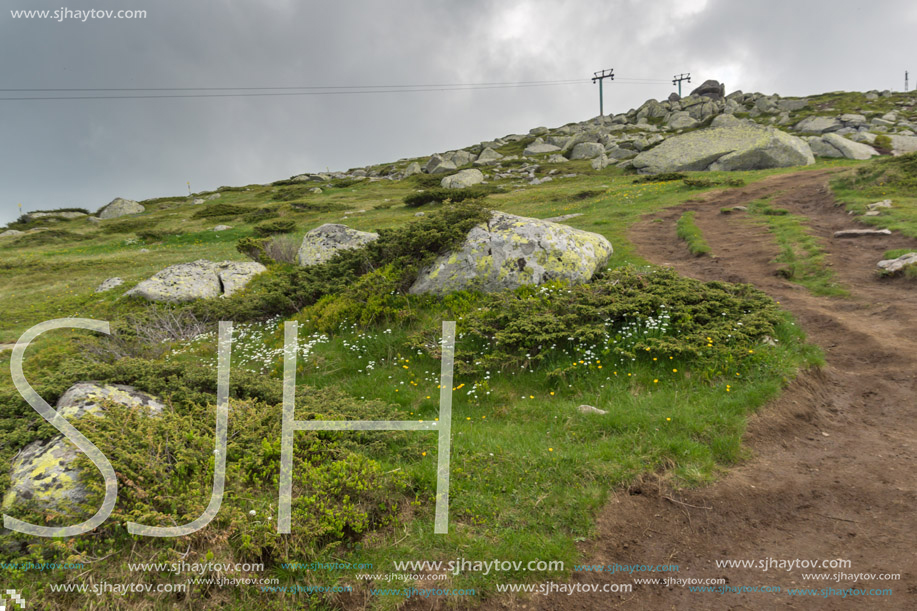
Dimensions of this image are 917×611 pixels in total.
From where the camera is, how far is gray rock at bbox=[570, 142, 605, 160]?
68.3 m

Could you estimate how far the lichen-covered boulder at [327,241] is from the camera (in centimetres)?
1791

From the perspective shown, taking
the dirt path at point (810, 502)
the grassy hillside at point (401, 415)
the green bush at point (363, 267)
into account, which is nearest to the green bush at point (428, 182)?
the green bush at point (363, 267)

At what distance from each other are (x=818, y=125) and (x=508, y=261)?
76492mm

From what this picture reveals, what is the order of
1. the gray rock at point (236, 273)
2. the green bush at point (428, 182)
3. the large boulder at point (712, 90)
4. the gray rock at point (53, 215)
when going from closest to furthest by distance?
the gray rock at point (236, 273) < the green bush at point (428, 182) < the gray rock at point (53, 215) < the large boulder at point (712, 90)

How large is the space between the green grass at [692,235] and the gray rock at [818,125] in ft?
194

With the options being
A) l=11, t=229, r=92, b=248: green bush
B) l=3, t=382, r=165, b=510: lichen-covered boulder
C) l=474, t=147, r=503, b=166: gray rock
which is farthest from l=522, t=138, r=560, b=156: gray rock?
l=3, t=382, r=165, b=510: lichen-covered boulder

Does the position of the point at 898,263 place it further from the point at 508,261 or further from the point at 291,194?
the point at 291,194

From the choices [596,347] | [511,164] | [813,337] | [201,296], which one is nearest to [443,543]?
[596,347]

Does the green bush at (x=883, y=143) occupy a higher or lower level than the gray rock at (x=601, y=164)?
lower

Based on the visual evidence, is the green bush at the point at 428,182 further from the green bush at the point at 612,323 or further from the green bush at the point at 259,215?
the green bush at the point at 612,323

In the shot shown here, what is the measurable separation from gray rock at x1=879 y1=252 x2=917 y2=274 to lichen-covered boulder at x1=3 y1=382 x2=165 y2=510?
17021mm

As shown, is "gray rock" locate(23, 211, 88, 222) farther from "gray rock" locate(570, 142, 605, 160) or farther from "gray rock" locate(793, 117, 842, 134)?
"gray rock" locate(793, 117, 842, 134)

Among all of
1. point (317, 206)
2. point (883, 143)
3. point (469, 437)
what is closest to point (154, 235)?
point (317, 206)

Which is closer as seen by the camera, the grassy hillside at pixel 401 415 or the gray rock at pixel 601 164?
the grassy hillside at pixel 401 415
